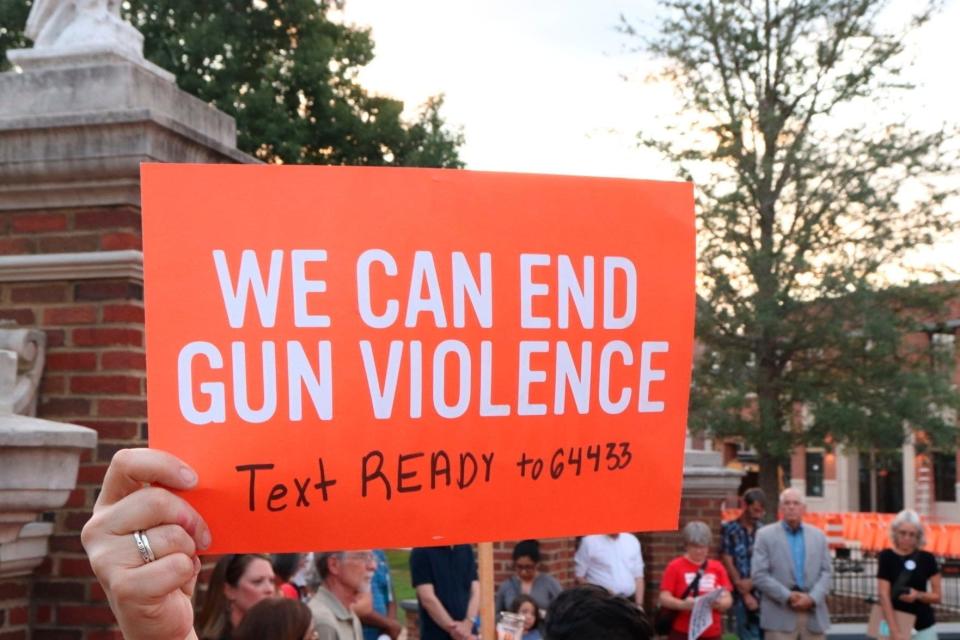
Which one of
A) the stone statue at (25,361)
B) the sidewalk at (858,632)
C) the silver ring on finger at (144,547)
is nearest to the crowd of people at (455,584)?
the silver ring on finger at (144,547)

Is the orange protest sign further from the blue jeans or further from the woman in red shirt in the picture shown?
the blue jeans

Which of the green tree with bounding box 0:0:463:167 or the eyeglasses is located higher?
the green tree with bounding box 0:0:463:167

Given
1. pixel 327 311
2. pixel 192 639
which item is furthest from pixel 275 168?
pixel 192 639

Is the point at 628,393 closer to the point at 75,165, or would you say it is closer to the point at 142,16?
the point at 75,165

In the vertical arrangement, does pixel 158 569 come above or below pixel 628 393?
below

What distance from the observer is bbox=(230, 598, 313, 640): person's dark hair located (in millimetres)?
3891

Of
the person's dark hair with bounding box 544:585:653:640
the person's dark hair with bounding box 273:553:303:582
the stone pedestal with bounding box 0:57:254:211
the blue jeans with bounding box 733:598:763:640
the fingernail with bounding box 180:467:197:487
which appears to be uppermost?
the stone pedestal with bounding box 0:57:254:211

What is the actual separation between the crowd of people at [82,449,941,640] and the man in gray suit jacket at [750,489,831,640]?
1cm

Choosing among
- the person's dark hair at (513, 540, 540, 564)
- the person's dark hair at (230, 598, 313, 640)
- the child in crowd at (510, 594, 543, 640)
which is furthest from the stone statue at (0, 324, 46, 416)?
the person's dark hair at (513, 540, 540, 564)

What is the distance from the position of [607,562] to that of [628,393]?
5916 millimetres

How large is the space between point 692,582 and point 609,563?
57 cm

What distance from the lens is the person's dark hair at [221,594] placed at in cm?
436

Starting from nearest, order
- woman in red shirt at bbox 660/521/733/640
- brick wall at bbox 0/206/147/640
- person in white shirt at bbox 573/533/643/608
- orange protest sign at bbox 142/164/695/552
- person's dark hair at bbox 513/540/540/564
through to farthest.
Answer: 1. orange protest sign at bbox 142/164/695/552
2. brick wall at bbox 0/206/147/640
3. person's dark hair at bbox 513/540/540/564
4. woman in red shirt at bbox 660/521/733/640
5. person in white shirt at bbox 573/533/643/608

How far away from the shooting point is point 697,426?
2006 centimetres
